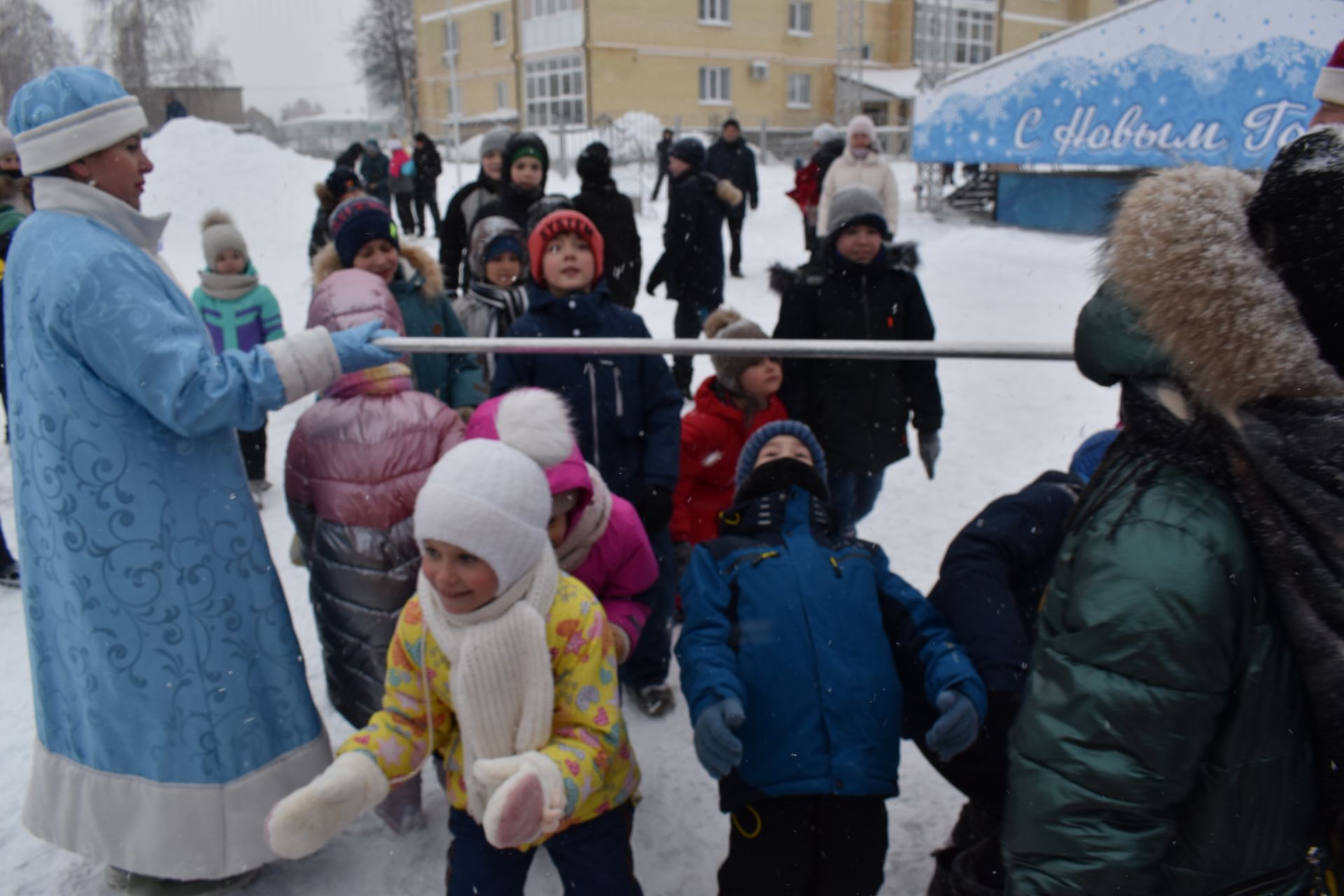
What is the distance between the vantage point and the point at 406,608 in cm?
195

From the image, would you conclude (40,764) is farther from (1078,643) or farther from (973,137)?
(973,137)

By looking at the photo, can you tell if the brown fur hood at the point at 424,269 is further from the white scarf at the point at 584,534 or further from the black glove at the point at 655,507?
the white scarf at the point at 584,534

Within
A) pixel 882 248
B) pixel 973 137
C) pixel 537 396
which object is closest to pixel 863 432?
pixel 882 248

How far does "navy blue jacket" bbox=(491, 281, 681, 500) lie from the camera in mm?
2934

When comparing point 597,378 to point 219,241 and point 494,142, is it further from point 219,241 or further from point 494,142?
point 494,142

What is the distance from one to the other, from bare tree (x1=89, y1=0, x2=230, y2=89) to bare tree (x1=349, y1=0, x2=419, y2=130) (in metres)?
18.6

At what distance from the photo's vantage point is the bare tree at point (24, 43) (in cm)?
721

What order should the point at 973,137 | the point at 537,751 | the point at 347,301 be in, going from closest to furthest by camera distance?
the point at 537,751
the point at 347,301
the point at 973,137

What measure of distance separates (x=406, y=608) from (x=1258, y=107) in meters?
11.8

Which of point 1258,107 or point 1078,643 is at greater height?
point 1258,107

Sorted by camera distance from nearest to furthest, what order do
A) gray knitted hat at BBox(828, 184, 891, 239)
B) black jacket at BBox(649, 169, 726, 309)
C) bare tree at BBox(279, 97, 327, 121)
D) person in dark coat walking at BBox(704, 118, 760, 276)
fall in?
gray knitted hat at BBox(828, 184, 891, 239) < black jacket at BBox(649, 169, 726, 309) < person in dark coat walking at BBox(704, 118, 760, 276) < bare tree at BBox(279, 97, 327, 121)

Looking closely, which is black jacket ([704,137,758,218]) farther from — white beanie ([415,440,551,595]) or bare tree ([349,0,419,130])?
bare tree ([349,0,419,130])

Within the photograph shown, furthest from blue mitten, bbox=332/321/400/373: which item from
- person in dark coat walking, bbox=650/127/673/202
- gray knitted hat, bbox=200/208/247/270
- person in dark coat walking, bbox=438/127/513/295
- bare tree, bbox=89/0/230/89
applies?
person in dark coat walking, bbox=650/127/673/202

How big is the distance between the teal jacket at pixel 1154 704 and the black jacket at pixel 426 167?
45.7ft
